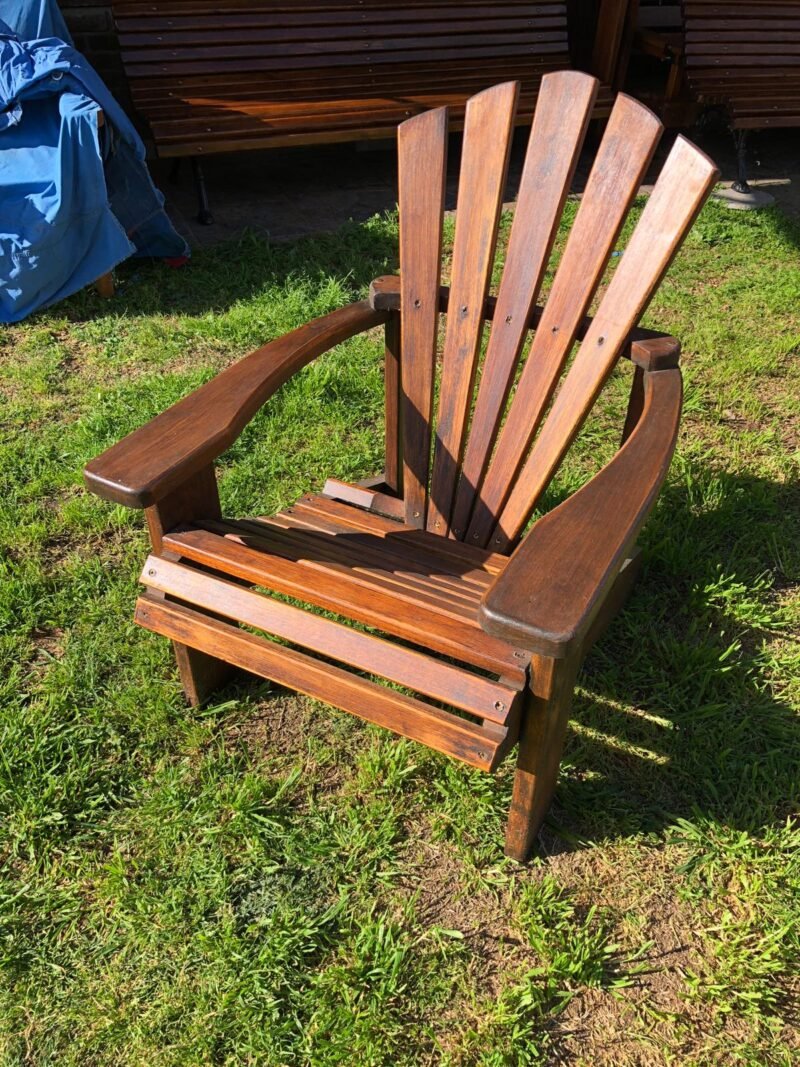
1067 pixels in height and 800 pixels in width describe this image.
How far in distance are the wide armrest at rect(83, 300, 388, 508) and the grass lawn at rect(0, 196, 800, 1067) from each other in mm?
766

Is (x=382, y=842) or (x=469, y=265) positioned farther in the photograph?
(x=469, y=265)

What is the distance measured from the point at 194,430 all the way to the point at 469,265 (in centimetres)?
86

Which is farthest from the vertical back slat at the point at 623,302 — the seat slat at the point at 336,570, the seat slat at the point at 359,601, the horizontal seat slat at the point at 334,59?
the horizontal seat slat at the point at 334,59

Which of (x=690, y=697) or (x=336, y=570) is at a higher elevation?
(x=336, y=570)

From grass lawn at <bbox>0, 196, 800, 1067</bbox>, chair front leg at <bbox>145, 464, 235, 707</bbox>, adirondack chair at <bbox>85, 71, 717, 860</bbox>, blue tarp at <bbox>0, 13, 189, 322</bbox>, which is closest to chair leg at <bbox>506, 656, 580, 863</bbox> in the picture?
adirondack chair at <bbox>85, 71, 717, 860</bbox>


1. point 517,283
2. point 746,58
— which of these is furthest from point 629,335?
point 746,58

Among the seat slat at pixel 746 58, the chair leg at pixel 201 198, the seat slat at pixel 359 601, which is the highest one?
the seat slat at pixel 746 58

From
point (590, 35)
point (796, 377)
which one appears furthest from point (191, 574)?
point (590, 35)

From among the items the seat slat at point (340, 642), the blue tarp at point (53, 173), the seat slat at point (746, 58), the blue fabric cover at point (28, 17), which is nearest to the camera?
the seat slat at point (340, 642)

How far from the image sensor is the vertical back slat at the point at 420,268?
→ 7.27 feet

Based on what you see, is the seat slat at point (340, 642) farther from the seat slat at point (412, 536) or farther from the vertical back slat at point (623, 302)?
the vertical back slat at point (623, 302)

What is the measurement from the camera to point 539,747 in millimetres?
1674

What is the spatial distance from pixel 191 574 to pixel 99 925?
728 mm

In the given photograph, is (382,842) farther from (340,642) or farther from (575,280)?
(575,280)
